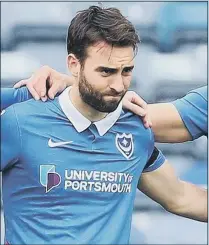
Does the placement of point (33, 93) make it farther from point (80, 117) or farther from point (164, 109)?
point (164, 109)

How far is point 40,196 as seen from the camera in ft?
4.52

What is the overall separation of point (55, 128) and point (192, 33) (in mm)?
859

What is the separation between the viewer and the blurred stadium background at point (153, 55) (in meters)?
2.10

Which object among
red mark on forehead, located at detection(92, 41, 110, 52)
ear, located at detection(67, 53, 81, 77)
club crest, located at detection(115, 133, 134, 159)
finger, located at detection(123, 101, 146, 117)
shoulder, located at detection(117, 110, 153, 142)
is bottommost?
club crest, located at detection(115, 133, 134, 159)

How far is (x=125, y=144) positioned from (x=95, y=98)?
0.42 feet

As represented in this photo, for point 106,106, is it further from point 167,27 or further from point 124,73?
point 167,27

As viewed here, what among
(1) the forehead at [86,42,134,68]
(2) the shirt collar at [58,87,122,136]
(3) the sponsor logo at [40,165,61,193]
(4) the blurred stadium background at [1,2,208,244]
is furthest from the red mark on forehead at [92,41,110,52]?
(4) the blurred stadium background at [1,2,208,244]

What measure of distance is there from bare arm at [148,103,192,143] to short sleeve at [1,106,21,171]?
0.27 metres

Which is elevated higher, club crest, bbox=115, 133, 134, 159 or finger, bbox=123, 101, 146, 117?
finger, bbox=123, 101, 146, 117

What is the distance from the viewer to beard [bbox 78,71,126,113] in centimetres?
132

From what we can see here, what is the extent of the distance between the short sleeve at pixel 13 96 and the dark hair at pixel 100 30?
0.14 meters

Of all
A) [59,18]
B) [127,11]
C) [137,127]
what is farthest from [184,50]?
[137,127]

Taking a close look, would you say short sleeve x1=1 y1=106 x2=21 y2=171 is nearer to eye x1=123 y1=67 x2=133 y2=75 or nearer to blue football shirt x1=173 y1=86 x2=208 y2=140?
eye x1=123 y1=67 x2=133 y2=75

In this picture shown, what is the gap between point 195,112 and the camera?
1486 mm
